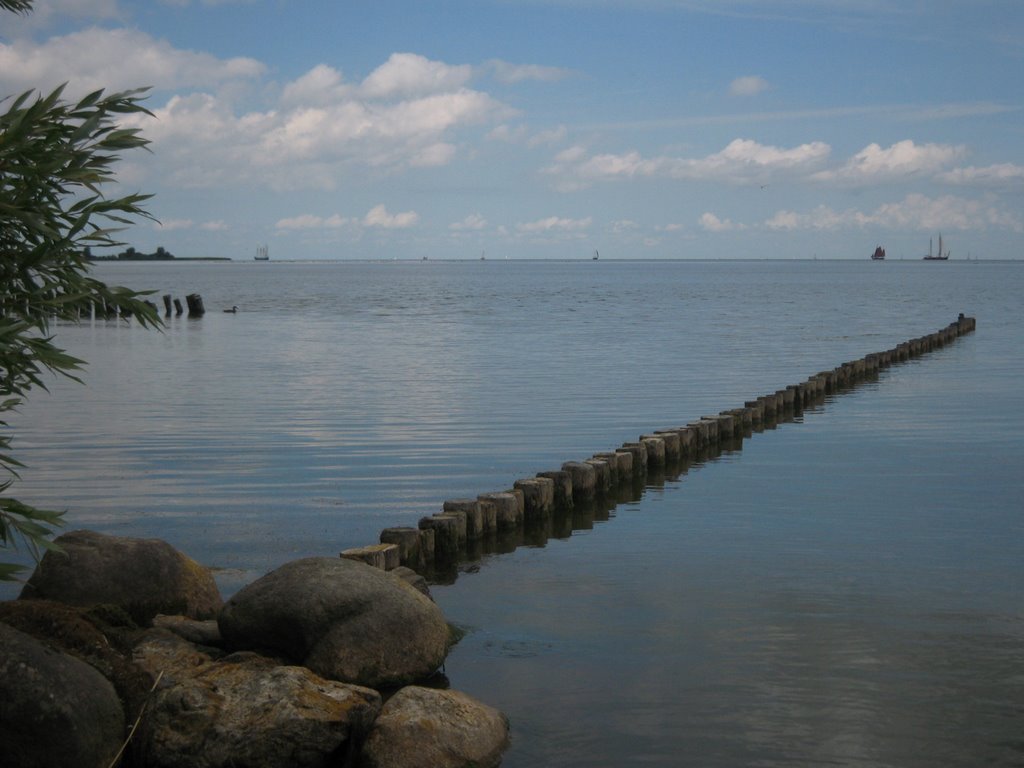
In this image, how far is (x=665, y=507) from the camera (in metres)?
15.8

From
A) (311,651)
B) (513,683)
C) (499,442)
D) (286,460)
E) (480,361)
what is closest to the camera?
(311,651)

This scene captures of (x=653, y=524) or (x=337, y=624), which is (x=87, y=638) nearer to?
(x=337, y=624)

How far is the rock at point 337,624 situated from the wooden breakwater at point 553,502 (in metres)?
1.66

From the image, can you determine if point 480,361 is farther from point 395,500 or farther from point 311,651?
point 311,651

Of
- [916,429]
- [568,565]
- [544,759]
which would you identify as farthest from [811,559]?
[916,429]

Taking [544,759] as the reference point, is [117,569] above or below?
above

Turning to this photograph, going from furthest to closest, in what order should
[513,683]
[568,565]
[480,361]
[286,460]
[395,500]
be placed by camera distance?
[480,361]
[286,460]
[395,500]
[568,565]
[513,683]

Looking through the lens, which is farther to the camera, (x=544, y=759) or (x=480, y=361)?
(x=480, y=361)

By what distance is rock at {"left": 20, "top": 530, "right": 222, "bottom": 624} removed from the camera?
372 inches

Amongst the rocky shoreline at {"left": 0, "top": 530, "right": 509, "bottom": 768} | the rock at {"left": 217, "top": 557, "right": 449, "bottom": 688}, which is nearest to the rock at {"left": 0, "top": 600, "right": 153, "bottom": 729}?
the rocky shoreline at {"left": 0, "top": 530, "right": 509, "bottom": 768}

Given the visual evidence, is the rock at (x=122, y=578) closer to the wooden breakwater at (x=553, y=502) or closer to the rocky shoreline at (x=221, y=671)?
the rocky shoreline at (x=221, y=671)

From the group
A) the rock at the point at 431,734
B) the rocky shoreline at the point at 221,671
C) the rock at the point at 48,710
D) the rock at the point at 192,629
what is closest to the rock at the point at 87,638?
the rocky shoreline at the point at 221,671

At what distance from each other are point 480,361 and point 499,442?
16944mm

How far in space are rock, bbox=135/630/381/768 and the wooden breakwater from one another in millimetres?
2774
